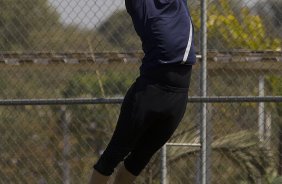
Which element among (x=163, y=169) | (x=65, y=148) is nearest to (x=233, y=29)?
(x=163, y=169)

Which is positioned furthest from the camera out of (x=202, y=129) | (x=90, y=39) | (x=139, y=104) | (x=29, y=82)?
(x=29, y=82)

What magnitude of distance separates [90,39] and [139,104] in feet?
9.70

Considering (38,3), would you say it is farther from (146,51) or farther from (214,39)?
(146,51)

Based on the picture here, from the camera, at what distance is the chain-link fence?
7059mm

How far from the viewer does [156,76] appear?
498cm

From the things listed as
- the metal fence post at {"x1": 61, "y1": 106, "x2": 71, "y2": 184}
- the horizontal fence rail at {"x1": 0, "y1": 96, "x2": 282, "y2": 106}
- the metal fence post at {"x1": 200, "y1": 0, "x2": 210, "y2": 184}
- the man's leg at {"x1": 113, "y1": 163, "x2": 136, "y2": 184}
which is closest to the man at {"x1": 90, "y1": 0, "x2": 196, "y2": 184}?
the man's leg at {"x1": 113, "y1": 163, "x2": 136, "y2": 184}

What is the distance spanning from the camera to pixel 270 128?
24.2 feet

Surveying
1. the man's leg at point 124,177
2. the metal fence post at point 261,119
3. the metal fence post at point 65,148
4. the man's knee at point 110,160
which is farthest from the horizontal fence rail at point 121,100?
the man's knee at point 110,160

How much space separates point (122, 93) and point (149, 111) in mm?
3216

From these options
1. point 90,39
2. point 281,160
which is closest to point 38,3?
point 90,39

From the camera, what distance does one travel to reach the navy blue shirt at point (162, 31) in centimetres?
495

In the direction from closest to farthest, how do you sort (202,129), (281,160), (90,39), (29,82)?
(202,129) → (281,160) → (90,39) → (29,82)

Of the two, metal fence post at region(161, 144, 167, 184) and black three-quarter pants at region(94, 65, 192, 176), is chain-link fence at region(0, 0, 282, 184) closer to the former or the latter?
metal fence post at region(161, 144, 167, 184)

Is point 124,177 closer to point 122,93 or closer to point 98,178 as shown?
point 98,178
